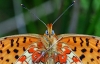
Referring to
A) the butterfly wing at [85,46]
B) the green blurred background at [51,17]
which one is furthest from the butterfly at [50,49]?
the green blurred background at [51,17]

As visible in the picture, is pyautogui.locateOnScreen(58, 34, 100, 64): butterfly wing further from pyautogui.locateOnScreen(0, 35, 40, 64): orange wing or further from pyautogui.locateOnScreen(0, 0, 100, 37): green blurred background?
pyautogui.locateOnScreen(0, 0, 100, 37): green blurred background

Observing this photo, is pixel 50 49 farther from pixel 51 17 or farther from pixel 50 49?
pixel 51 17

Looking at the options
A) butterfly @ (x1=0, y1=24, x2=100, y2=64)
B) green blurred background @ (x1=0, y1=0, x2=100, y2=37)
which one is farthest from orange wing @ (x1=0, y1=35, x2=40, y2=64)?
green blurred background @ (x1=0, y1=0, x2=100, y2=37)

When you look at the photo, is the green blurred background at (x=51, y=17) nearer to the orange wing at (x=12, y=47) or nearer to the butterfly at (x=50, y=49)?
the butterfly at (x=50, y=49)

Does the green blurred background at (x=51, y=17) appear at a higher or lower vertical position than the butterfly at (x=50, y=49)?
higher

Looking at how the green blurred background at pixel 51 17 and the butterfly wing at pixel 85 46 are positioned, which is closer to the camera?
the butterfly wing at pixel 85 46

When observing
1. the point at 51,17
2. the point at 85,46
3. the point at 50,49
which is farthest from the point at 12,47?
the point at 51,17
